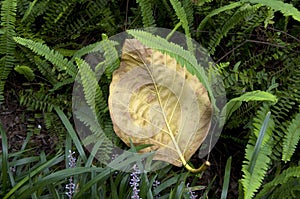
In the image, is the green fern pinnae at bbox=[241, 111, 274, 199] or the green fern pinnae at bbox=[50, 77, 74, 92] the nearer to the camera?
the green fern pinnae at bbox=[241, 111, 274, 199]

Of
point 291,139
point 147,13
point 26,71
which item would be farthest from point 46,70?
point 291,139

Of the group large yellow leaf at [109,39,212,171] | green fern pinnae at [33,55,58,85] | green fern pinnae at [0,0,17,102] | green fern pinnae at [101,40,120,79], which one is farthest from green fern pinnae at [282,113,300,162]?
green fern pinnae at [0,0,17,102]

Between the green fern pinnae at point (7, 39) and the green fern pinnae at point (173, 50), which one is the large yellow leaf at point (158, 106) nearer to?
the green fern pinnae at point (173, 50)

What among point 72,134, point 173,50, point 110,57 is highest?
point 173,50

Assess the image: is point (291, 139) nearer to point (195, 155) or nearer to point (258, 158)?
point (258, 158)

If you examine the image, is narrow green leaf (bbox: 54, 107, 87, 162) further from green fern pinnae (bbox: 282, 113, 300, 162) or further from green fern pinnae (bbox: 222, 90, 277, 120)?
green fern pinnae (bbox: 282, 113, 300, 162)

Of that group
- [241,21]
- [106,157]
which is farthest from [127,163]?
[241,21]

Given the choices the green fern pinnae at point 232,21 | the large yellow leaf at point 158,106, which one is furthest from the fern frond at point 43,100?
the green fern pinnae at point 232,21
